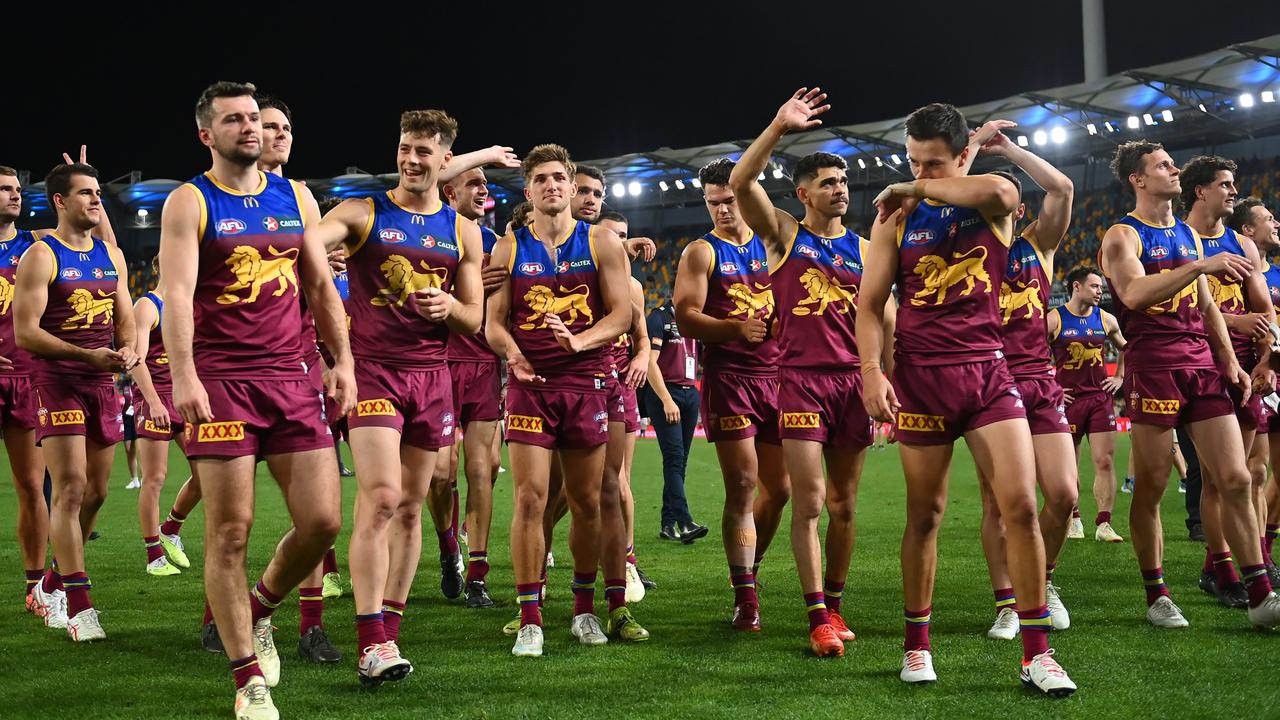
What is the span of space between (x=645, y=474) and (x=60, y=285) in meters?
12.8

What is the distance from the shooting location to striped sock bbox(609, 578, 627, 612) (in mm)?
6781

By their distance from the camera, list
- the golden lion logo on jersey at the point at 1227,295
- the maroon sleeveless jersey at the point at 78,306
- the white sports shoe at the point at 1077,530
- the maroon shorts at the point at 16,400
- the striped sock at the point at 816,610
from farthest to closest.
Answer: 1. the white sports shoe at the point at 1077,530
2. the golden lion logo on jersey at the point at 1227,295
3. the maroon shorts at the point at 16,400
4. the maroon sleeveless jersey at the point at 78,306
5. the striped sock at the point at 816,610

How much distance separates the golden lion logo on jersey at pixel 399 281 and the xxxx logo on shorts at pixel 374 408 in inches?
21.0

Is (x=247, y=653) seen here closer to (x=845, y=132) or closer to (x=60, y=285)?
(x=60, y=285)

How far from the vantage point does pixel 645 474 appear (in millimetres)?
19406

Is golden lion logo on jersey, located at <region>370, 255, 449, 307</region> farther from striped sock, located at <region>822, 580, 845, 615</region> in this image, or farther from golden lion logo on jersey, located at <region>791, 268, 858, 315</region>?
striped sock, located at <region>822, 580, 845, 615</region>

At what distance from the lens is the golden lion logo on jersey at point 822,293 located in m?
6.83

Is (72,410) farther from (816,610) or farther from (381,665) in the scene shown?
(816,610)

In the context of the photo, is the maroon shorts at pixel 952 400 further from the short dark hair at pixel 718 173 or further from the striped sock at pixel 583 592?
the short dark hair at pixel 718 173

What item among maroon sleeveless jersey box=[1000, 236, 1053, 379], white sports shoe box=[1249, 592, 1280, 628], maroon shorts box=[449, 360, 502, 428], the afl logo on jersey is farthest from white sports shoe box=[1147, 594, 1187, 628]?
the afl logo on jersey

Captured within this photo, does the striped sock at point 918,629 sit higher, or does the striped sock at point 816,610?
the striped sock at point 918,629

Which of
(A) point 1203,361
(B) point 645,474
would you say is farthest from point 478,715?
(B) point 645,474

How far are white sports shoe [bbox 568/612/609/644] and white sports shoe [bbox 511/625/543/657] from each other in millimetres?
328

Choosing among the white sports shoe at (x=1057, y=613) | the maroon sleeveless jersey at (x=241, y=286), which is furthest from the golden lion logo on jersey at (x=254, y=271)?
the white sports shoe at (x=1057, y=613)
